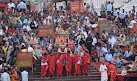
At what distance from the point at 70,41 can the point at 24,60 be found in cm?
422

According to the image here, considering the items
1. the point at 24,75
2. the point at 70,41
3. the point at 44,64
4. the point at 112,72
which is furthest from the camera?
the point at 70,41

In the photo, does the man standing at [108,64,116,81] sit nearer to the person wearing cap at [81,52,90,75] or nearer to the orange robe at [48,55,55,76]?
the person wearing cap at [81,52,90,75]

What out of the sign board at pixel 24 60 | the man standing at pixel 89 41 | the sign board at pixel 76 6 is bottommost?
the sign board at pixel 24 60

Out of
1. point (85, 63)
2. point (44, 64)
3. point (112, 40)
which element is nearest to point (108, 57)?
point (85, 63)

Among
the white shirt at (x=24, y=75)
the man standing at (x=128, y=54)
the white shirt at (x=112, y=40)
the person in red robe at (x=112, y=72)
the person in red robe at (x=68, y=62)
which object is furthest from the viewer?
the white shirt at (x=112, y=40)

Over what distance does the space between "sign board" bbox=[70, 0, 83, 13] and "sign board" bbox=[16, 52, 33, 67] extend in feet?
43.5

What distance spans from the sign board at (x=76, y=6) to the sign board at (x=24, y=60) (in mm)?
13250

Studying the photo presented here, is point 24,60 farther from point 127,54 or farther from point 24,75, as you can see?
point 127,54

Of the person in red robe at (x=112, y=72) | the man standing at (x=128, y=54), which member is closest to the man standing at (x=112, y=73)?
the person in red robe at (x=112, y=72)

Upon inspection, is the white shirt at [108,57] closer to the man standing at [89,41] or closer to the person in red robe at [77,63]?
the man standing at [89,41]

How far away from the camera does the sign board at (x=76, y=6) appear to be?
36.3m

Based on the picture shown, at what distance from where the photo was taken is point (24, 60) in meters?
23.8

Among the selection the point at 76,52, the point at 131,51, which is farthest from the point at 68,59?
the point at 131,51

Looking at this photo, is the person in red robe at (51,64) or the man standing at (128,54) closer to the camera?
the person in red robe at (51,64)
